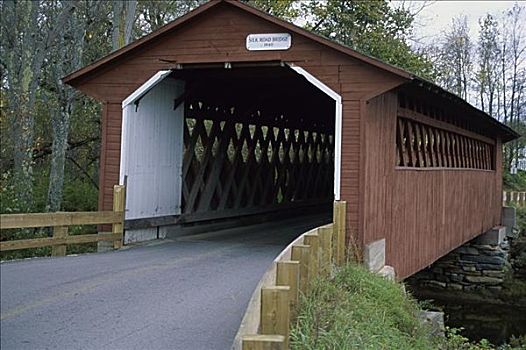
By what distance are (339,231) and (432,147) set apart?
5.42 meters

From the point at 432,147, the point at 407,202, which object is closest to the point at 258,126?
the point at 432,147

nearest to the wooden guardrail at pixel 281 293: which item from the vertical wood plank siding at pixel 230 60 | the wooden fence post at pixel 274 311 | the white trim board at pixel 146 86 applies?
the wooden fence post at pixel 274 311

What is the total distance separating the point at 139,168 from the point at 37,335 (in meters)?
6.56

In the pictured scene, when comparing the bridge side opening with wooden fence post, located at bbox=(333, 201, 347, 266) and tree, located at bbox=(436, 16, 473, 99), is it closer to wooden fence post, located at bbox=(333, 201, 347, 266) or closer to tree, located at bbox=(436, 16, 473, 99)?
wooden fence post, located at bbox=(333, 201, 347, 266)

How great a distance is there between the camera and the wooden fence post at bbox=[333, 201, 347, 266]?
829 cm

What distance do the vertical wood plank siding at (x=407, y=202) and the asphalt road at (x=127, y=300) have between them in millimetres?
2022

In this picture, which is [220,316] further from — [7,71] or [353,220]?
[7,71]

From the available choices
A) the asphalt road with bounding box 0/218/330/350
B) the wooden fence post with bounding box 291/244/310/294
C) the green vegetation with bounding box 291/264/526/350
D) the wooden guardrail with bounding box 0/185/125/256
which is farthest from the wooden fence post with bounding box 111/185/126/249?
the wooden fence post with bounding box 291/244/310/294

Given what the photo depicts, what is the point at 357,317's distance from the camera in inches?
238

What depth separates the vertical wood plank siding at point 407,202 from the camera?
9.66 metres

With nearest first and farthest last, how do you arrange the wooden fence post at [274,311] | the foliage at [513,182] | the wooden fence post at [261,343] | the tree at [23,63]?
the wooden fence post at [261,343]
the wooden fence post at [274,311]
the tree at [23,63]
the foliage at [513,182]

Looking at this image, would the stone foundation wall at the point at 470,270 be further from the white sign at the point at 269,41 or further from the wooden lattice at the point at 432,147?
the white sign at the point at 269,41

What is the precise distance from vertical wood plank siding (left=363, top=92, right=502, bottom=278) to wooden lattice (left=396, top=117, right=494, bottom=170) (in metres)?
0.22

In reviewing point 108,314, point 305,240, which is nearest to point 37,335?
point 108,314
